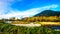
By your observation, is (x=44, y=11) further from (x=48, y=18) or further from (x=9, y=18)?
(x=9, y=18)

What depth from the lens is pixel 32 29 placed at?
438cm

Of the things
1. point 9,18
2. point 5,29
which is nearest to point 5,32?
point 5,29

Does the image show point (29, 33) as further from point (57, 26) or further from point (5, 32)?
point (57, 26)

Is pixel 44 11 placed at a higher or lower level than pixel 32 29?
higher

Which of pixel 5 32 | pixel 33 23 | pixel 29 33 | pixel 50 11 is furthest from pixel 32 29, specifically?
pixel 50 11

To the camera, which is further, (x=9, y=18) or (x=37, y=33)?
(x=9, y=18)

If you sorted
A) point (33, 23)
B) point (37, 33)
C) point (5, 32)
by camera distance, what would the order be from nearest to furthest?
point (37, 33) → point (5, 32) → point (33, 23)

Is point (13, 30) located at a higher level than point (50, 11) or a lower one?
lower

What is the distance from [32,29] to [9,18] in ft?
9.52

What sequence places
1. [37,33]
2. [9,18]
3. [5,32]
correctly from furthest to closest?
[9,18] < [5,32] < [37,33]

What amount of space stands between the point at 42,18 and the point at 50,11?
39cm

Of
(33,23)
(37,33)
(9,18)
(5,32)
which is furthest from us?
(9,18)

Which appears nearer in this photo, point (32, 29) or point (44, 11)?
point (32, 29)

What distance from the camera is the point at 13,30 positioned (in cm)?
439
